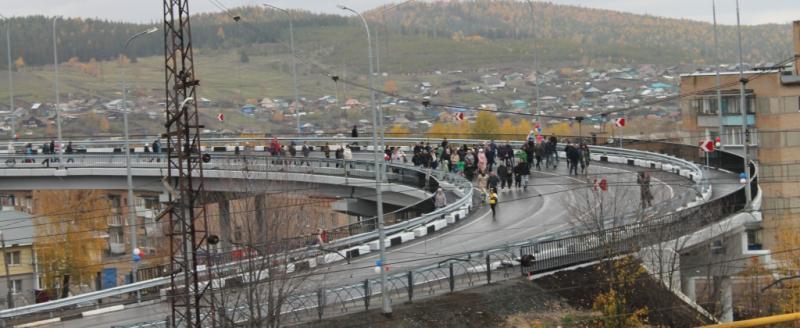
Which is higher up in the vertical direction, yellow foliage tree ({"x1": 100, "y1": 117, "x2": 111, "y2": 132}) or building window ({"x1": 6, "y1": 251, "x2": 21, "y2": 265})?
yellow foliage tree ({"x1": 100, "y1": 117, "x2": 111, "y2": 132})

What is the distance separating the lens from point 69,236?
85.1 meters

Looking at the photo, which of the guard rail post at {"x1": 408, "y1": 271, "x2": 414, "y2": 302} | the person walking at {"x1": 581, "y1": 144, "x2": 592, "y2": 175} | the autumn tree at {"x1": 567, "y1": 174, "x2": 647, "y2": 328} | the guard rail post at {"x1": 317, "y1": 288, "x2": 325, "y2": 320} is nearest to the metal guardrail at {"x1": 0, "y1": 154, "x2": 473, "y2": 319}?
the guard rail post at {"x1": 317, "y1": 288, "x2": 325, "y2": 320}

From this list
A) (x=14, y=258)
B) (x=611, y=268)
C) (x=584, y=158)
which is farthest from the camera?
(x=14, y=258)

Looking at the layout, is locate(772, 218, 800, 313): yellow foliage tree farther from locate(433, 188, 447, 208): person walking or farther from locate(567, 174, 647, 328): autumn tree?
locate(433, 188, 447, 208): person walking

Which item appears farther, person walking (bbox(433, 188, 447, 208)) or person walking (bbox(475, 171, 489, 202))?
person walking (bbox(475, 171, 489, 202))

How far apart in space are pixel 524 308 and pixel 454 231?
28.5 ft

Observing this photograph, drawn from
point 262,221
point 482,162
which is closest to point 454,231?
point 262,221

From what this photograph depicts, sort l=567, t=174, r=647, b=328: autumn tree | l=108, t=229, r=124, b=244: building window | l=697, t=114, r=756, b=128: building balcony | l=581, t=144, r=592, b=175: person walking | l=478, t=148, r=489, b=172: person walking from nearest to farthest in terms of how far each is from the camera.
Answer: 1. l=567, t=174, r=647, b=328: autumn tree
2. l=478, t=148, r=489, b=172: person walking
3. l=581, t=144, r=592, b=175: person walking
4. l=697, t=114, r=756, b=128: building balcony
5. l=108, t=229, r=124, b=244: building window

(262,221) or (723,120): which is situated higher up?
(723,120)

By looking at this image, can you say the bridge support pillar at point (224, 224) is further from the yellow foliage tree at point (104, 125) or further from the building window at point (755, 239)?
the yellow foliage tree at point (104, 125)

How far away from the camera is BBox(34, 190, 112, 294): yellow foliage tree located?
261 ft

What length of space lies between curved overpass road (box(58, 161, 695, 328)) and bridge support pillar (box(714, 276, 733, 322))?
3421 millimetres

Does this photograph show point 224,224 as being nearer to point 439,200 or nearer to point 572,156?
point 439,200

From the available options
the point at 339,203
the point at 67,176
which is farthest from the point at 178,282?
the point at 67,176
